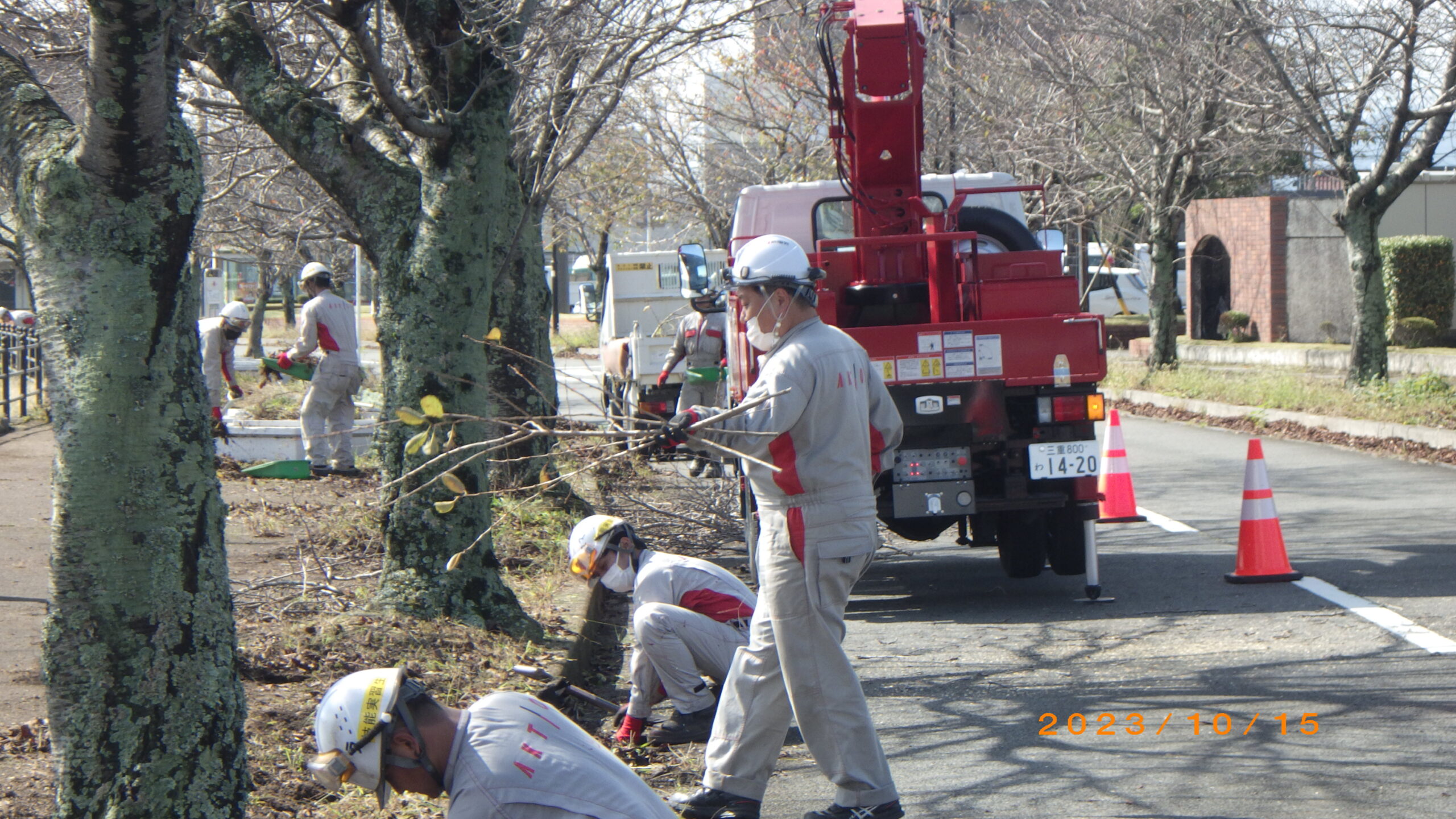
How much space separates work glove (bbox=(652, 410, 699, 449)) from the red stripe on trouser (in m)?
0.44

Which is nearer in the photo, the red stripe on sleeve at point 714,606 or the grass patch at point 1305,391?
the red stripe on sleeve at point 714,606

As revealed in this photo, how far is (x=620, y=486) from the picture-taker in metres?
11.2

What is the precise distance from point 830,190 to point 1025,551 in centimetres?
307

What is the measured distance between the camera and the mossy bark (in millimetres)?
7207

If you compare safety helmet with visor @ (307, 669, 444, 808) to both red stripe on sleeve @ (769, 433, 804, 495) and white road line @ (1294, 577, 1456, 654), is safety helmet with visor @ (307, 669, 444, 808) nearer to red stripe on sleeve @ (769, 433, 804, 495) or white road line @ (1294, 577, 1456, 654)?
red stripe on sleeve @ (769, 433, 804, 495)

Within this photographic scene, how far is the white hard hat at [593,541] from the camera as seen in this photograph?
19.7 ft

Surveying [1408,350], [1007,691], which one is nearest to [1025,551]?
[1007,691]

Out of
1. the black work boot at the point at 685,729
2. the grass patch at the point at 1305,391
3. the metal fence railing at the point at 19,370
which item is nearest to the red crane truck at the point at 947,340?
the black work boot at the point at 685,729

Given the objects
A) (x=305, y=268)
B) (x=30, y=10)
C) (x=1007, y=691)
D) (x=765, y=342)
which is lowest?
(x=1007, y=691)

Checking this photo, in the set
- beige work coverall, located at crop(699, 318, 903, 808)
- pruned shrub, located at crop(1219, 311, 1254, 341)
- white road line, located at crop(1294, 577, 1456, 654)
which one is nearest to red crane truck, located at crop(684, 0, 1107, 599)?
white road line, located at crop(1294, 577, 1456, 654)

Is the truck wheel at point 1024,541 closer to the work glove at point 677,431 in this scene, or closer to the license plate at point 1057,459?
the license plate at point 1057,459

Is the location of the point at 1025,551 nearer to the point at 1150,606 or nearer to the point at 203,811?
the point at 1150,606

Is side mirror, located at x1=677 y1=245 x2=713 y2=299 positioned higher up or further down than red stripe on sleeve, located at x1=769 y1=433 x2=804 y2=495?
higher up
